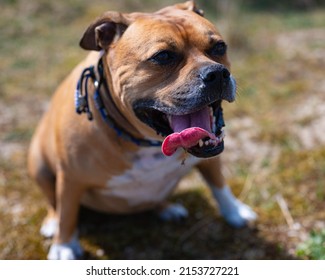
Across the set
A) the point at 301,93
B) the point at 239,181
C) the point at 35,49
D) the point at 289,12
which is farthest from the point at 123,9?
the point at 239,181

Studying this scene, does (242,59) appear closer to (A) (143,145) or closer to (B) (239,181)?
(B) (239,181)

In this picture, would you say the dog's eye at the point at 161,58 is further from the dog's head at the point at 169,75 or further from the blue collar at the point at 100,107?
the blue collar at the point at 100,107

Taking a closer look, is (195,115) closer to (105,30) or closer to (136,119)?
(136,119)

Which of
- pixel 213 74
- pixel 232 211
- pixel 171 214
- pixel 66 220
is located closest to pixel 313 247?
pixel 232 211

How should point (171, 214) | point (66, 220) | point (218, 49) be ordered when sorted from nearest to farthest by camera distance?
point (218, 49) < point (66, 220) < point (171, 214)

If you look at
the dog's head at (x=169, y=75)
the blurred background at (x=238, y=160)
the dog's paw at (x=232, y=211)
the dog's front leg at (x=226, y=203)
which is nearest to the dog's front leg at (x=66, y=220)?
the blurred background at (x=238, y=160)

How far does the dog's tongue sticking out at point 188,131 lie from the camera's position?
2.19m

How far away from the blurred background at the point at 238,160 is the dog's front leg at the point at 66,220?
0.43 ft

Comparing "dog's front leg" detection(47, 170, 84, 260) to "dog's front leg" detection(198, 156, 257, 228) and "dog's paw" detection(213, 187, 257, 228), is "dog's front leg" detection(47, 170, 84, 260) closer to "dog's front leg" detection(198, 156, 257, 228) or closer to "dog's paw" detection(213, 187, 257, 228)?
"dog's front leg" detection(198, 156, 257, 228)

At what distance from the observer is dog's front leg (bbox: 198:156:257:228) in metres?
3.12

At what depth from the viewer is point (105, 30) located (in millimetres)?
2504

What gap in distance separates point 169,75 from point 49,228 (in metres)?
1.50

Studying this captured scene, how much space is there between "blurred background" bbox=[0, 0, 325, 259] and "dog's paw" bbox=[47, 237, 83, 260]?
9 centimetres

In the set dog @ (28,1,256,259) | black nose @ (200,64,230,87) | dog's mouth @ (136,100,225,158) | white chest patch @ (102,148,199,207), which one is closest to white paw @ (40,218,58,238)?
dog @ (28,1,256,259)
